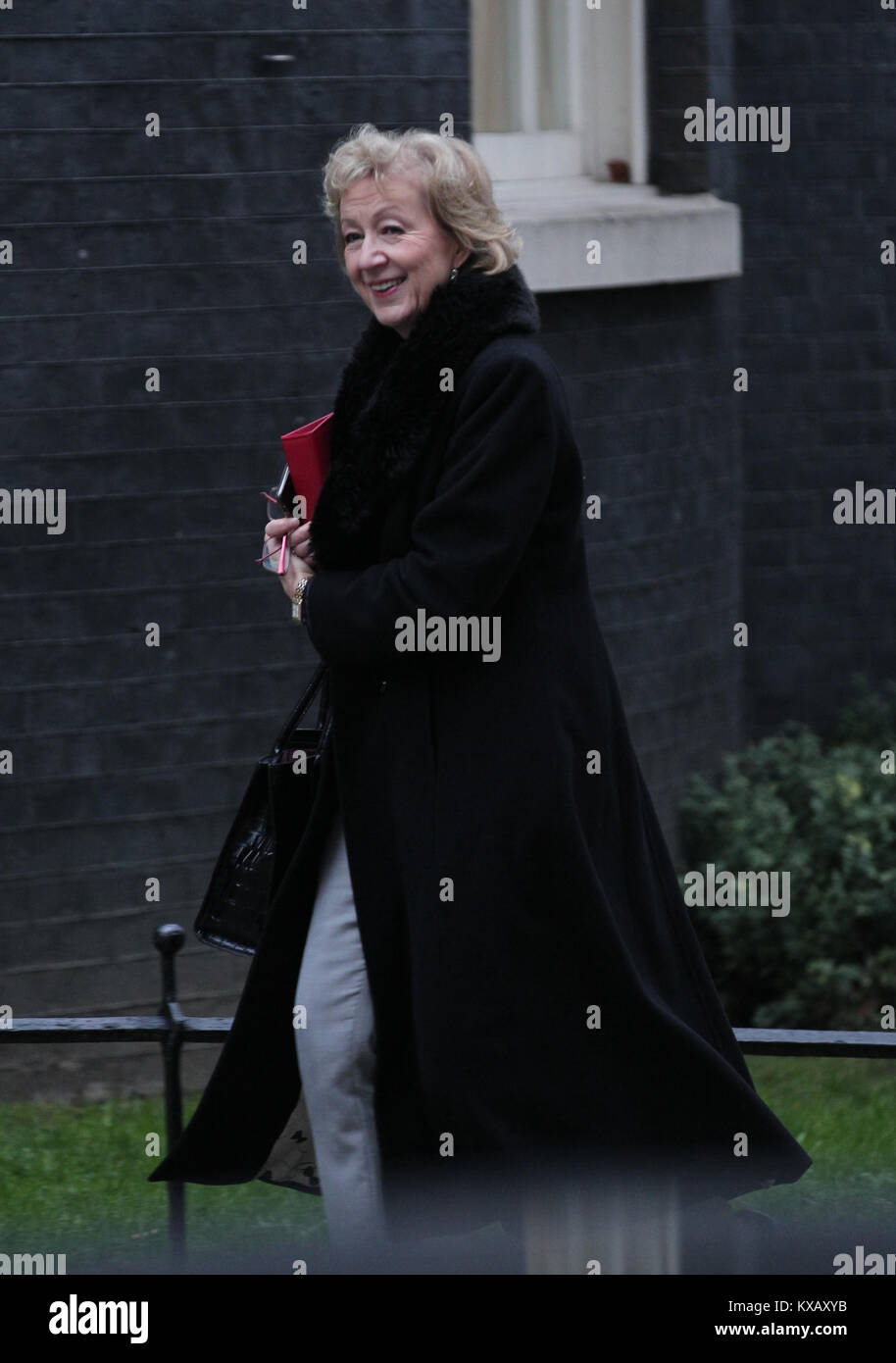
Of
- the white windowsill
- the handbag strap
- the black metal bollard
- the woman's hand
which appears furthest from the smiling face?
the white windowsill

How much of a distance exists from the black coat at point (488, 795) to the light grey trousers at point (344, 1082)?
39 millimetres

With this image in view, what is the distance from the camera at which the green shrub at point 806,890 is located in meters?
7.08

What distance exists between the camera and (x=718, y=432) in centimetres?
806

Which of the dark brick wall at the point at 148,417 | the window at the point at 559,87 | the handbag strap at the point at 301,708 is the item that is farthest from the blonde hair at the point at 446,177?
the window at the point at 559,87

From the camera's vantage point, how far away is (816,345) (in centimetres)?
884

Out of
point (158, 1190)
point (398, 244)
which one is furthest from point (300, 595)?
point (158, 1190)

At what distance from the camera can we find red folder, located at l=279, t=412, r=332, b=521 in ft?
12.3

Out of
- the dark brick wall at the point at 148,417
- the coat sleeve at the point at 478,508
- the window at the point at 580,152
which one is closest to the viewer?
the coat sleeve at the point at 478,508

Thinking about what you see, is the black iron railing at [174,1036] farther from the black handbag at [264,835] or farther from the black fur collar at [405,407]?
the black fur collar at [405,407]

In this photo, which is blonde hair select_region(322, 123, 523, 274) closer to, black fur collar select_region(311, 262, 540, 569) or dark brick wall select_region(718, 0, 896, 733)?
black fur collar select_region(311, 262, 540, 569)

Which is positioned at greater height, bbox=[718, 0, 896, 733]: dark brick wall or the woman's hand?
bbox=[718, 0, 896, 733]: dark brick wall

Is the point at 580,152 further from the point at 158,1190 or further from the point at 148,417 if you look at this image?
the point at 158,1190

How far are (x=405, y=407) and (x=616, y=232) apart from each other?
3.74 m

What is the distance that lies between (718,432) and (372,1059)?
4814 mm
